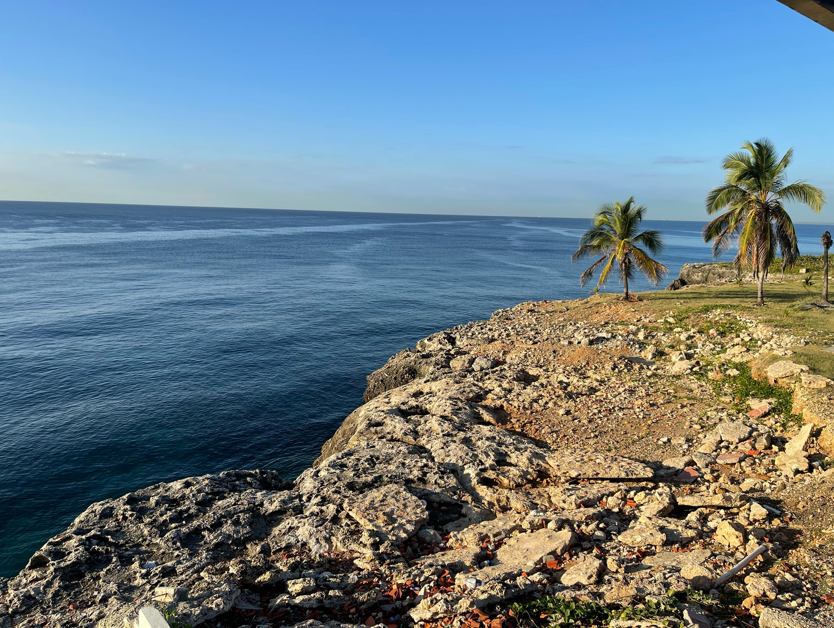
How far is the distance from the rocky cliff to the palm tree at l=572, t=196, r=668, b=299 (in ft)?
47.0

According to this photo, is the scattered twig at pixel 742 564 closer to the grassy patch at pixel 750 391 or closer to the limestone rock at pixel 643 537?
the limestone rock at pixel 643 537

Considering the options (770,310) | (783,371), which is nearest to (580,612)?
(783,371)

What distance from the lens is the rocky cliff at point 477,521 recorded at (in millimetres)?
8453

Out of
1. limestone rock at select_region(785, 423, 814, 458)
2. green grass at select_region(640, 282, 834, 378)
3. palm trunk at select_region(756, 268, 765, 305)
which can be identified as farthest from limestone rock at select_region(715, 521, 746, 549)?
palm trunk at select_region(756, 268, 765, 305)

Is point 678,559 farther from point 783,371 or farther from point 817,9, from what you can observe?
point 783,371

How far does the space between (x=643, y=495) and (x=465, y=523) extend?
4452 mm

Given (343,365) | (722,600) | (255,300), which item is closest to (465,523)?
(722,600)

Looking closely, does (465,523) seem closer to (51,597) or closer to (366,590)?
(366,590)

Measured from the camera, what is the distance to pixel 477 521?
1187 cm

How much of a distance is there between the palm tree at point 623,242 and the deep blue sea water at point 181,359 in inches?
687

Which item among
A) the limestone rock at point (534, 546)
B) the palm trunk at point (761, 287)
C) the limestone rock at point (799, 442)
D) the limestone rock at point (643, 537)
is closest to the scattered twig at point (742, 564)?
the limestone rock at point (643, 537)

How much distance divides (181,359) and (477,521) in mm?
31817

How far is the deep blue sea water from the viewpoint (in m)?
23.1

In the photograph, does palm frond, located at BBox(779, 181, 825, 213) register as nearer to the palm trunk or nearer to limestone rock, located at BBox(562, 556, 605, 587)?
the palm trunk
